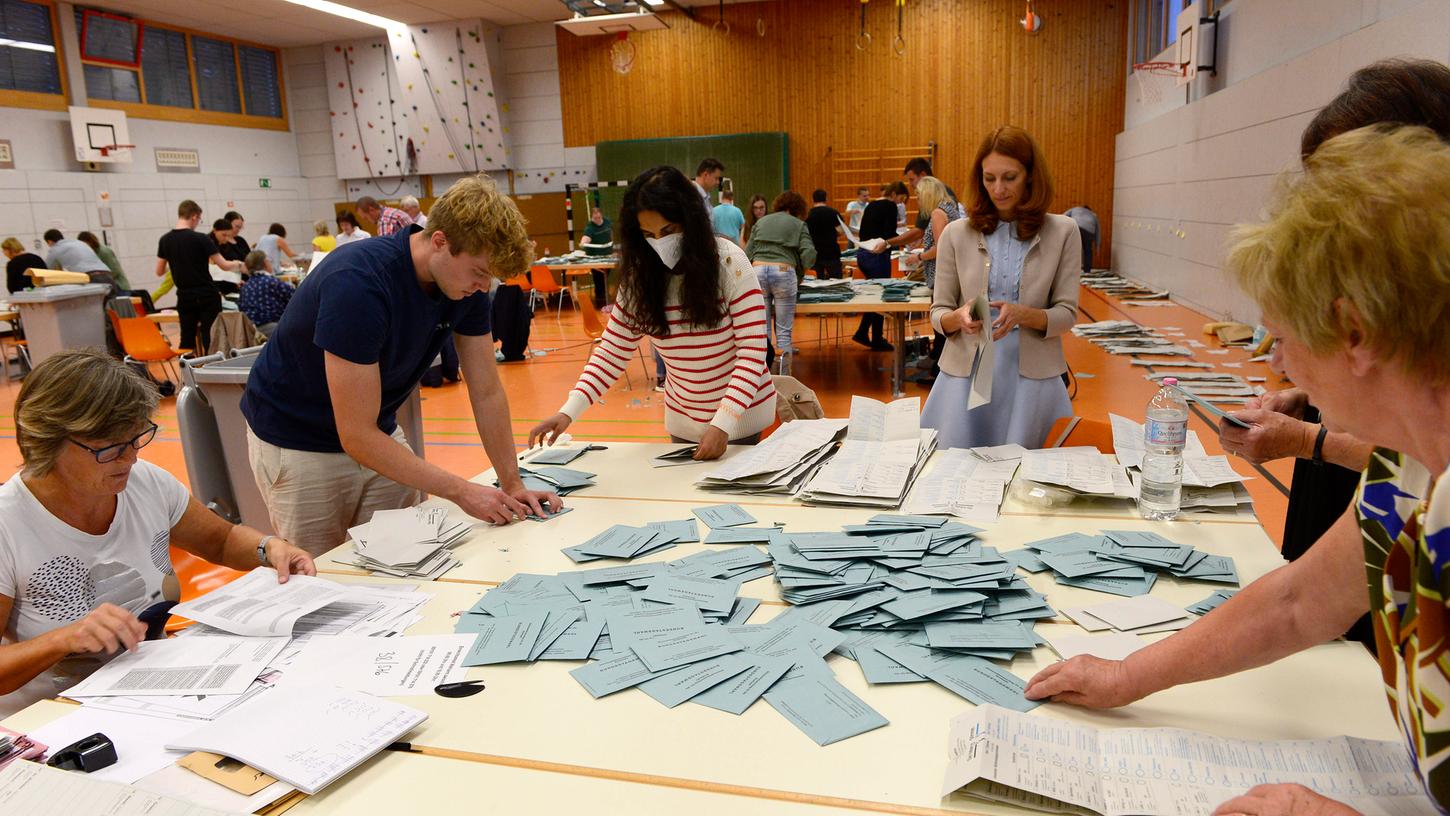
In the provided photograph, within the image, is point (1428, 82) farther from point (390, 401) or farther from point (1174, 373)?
point (1174, 373)

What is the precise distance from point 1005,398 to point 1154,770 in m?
1.82

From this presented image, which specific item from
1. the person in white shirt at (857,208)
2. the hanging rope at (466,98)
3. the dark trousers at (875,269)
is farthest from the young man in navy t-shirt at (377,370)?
the hanging rope at (466,98)


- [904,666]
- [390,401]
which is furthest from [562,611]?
[390,401]

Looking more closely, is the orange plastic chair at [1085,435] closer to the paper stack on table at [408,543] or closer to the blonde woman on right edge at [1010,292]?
the blonde woman on right edge at [1010,292]

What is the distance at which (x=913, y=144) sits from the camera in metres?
13.8

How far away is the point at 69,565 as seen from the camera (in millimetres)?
1628

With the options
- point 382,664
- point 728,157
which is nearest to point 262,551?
point 382,664

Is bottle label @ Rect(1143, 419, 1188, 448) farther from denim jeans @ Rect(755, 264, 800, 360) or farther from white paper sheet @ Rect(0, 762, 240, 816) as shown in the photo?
denim jeans @ Rect(755, 264, 800, 360)

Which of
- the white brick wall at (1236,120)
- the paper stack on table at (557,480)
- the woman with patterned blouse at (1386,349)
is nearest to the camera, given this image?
the woman with patterned blouse at (1386,349)

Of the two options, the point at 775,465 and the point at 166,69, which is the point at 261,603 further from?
the point at 166,69

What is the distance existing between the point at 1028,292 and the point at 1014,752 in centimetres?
190

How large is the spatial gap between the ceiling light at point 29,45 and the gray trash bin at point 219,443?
11.1 meters

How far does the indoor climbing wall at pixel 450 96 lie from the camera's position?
14539 mm

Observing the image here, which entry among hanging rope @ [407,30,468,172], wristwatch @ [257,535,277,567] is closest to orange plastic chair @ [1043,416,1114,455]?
wristwatch @ [257,535,277,567]
